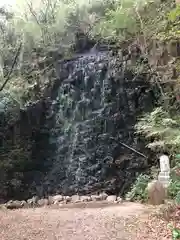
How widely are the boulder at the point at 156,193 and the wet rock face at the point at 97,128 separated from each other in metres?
2.56

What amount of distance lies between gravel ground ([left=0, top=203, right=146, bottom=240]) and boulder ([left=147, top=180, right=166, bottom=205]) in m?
0.38

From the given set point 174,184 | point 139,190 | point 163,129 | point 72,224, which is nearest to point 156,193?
point 174,184

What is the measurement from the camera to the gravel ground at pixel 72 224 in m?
5.22

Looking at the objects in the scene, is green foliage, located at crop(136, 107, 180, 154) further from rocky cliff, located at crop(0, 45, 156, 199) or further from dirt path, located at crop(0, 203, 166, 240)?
dirt path, located at crop(0, 203, 166, 240)

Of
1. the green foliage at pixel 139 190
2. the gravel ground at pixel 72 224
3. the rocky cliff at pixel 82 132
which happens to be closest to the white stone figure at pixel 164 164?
the green foliage at pixel 139 190

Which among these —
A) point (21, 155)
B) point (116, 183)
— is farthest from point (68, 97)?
point (116, 183)

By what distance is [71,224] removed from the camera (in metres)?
5.97

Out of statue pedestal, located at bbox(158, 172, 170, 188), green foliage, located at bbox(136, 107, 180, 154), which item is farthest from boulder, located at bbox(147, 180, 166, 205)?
green foliage, located at bbox(136, 107, 180, 154)

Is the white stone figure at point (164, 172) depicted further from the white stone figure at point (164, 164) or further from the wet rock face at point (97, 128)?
the wet rock face at point (97, 128)

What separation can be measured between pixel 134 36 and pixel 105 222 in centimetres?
754

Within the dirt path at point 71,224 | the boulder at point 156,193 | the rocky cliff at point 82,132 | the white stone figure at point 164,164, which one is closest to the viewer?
the dirt path at point 71,224

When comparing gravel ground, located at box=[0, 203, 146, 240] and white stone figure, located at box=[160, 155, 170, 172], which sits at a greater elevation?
white stone figure, located at box=[160, 155, 170, 172]

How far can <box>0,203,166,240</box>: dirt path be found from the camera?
522 cm

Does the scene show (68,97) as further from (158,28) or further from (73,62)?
(158,28)
